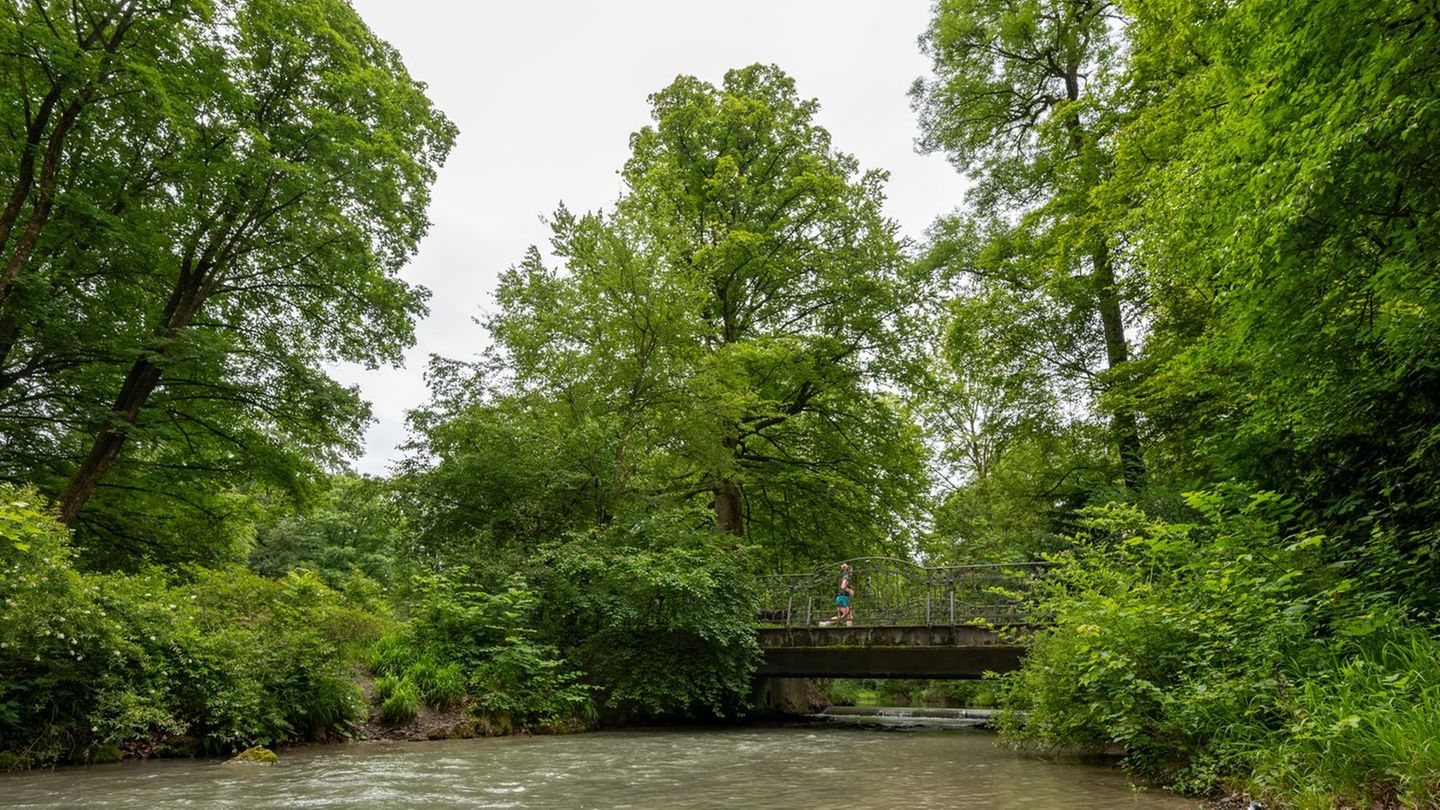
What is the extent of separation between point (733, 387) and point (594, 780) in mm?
10941

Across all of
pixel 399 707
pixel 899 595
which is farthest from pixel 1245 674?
pixel 399 707

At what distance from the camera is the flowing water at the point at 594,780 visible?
600 cm

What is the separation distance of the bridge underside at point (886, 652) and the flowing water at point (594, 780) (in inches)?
128

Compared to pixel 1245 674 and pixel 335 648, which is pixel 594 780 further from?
pixel 1245 674

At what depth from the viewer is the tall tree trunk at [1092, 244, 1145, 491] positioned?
15.8 meters

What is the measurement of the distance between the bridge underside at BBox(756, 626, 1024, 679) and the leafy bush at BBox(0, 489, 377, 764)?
26.8 feet

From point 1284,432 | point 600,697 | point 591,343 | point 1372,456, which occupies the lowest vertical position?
point 600,697

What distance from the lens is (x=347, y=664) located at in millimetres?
10758

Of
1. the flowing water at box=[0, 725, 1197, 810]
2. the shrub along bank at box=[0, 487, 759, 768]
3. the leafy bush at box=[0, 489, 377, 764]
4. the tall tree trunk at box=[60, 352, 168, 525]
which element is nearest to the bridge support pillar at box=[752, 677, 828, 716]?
the shrub along bank at box=[0, 487, 759, 768]

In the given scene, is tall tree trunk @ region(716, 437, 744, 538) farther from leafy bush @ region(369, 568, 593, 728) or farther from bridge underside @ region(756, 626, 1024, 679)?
leafy bush @ region(369, 568, 593, 728)

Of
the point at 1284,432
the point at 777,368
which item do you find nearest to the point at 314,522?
the point at 777,368

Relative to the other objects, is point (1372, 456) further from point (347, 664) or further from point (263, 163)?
point (263, 163)

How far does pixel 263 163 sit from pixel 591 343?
6.52m

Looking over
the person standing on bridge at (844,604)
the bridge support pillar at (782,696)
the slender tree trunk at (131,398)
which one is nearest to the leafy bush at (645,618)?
the person standing on bridge at (844,604)
